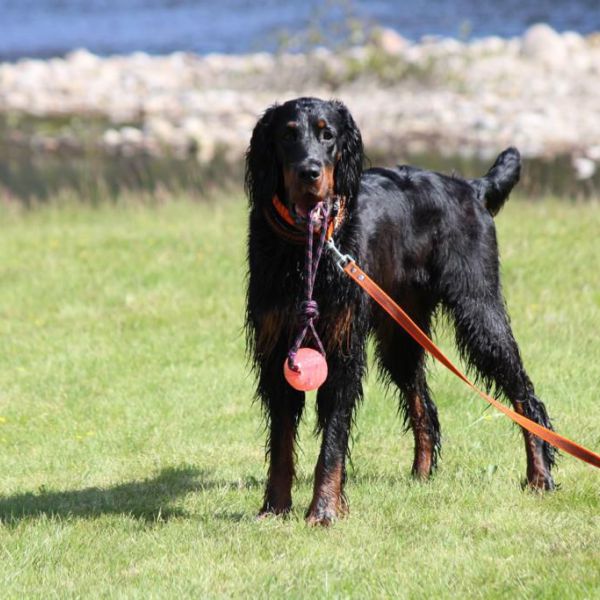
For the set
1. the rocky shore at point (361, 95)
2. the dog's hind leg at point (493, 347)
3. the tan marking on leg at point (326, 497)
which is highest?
the dog's hind leg at point (493, 347)

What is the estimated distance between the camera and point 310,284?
446cm

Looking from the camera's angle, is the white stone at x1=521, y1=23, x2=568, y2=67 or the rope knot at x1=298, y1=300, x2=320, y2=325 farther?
the white stone at x1=521, y1=23, x2=568, y2=67

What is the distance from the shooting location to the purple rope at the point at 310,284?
14.5 feet

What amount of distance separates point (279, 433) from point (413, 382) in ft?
3.48

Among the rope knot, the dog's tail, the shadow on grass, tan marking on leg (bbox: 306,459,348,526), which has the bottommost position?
the shadow on grass

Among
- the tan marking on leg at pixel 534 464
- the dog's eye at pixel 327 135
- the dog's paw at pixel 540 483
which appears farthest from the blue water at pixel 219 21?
the dog's eye at pixel 327 135

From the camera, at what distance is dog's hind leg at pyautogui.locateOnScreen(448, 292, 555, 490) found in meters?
5.30

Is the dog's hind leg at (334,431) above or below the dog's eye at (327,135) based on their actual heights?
below

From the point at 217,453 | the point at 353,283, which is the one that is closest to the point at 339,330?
the point at 353,283

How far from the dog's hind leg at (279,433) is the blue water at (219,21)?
21.7 metres

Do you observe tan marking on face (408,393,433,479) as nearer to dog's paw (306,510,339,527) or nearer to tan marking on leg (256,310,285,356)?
dog's paw (306,510,339,527)

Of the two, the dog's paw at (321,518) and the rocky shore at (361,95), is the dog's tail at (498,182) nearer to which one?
the dog's paw at (321,518)

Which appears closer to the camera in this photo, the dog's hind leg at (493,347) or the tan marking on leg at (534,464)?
the tan marking on leg at (534,464)

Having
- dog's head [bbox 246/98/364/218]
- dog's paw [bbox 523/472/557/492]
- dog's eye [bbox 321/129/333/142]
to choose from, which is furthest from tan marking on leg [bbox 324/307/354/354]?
dog's paw [bbox 523/472/557/492]
